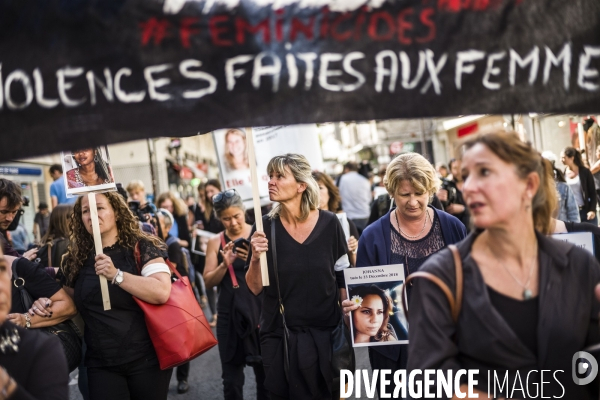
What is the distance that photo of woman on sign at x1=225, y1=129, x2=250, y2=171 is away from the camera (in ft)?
33.2

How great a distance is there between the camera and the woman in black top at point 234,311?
6.45 metres

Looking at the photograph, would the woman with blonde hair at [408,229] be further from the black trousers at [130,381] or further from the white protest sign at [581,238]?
the black trousers at [130,381]

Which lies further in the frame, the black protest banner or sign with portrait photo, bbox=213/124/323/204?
sign with portrait photo, bbox=213/124/323/204

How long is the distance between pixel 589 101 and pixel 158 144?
40.8 meters

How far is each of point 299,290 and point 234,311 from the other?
68.9 inches

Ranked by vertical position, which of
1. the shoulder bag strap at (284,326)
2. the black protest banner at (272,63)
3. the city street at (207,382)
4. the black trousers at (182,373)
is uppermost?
the black protest banner at (272,63)

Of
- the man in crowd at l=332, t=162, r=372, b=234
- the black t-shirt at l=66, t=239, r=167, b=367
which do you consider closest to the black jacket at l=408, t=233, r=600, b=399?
the black t-shirt at l=66, t=239, r=167, b=367

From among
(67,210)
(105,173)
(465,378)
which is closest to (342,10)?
(465,378)

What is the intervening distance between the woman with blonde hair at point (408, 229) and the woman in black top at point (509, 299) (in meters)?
1.85

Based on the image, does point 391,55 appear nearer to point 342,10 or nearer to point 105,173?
point 342,10

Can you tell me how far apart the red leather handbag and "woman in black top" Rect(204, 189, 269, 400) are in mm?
1297

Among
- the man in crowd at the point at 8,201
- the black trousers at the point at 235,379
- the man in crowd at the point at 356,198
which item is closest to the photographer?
the man in crowd at the point at 8,201

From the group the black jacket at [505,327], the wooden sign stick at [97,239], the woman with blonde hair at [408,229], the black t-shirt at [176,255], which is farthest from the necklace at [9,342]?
the black t-shirt at [176,255]

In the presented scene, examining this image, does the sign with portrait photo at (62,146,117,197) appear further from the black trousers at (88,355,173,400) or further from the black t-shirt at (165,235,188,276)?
the black t-shirt at (165,235,188,276)
